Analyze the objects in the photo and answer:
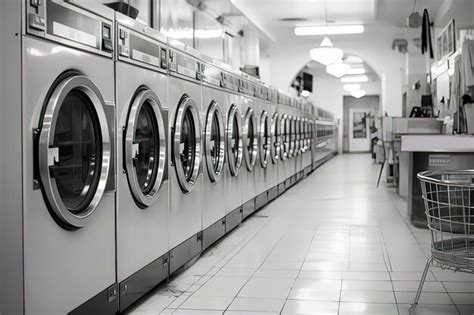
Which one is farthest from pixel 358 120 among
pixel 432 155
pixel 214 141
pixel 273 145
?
pixel 214 141

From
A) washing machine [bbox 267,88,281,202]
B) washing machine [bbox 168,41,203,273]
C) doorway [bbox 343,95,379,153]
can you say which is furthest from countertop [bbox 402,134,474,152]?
doorway [bbox 343,95,379,153]

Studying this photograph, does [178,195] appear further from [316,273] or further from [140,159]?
[316,273]

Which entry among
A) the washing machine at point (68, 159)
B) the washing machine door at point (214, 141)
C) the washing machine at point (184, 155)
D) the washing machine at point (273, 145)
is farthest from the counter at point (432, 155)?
the washing machine at point (68, 159)

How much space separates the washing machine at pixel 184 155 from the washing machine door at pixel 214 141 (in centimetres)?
23

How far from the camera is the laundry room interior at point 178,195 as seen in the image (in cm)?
232

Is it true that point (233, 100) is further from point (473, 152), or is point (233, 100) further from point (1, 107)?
point (1, 107)

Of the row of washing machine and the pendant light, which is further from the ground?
the pendant light

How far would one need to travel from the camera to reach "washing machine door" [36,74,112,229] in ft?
7.82

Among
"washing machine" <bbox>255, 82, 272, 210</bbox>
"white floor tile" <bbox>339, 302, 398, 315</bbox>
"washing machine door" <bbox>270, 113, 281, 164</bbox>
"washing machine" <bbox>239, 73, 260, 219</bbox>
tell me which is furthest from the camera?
"washing machine door" <bbox>270, 113, 281, 164</bbox>

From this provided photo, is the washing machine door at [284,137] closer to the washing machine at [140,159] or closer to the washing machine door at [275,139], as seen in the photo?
the washing machine door at [275,139]

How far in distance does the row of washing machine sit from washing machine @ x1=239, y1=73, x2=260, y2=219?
49.2 inches

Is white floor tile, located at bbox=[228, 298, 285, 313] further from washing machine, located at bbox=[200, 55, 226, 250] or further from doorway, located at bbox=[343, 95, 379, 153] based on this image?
doorway, located at bbox=[343, 95, 379, 153]

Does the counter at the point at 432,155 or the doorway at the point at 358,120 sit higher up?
the doorway at the point at 358,120

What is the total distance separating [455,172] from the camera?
3.32m
